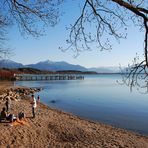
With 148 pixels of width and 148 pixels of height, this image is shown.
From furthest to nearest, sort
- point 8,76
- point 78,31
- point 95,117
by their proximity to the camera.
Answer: point 8,76
point 95,117
point 78,31

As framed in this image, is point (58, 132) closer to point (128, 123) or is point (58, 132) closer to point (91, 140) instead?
point (91, 140)

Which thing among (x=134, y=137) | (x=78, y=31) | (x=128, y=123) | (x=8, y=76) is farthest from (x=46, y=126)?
(x=8, y=76)

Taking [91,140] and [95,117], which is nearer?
[91,140]

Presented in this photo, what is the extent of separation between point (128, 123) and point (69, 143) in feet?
36.5

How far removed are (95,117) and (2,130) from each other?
1387 centimetres

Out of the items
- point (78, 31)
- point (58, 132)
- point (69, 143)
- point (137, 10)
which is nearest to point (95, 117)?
point (58, 132)

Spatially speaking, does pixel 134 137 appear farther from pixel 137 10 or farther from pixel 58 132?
pixel 137 10

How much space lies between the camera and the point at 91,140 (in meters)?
16.0

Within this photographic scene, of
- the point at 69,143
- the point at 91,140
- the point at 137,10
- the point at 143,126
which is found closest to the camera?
the point at 137,10

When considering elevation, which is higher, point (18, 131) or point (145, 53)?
point (145, 53)

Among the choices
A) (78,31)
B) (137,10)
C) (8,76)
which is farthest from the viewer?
(8,76)

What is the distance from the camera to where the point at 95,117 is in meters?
27.8

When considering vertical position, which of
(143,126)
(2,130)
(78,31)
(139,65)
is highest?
(78,31)

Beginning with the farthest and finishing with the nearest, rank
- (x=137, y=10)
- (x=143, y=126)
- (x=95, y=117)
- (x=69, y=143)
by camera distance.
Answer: (x=95, y=117), (x=143, y=126), (x=69, y=143), (x=137, y=10)
